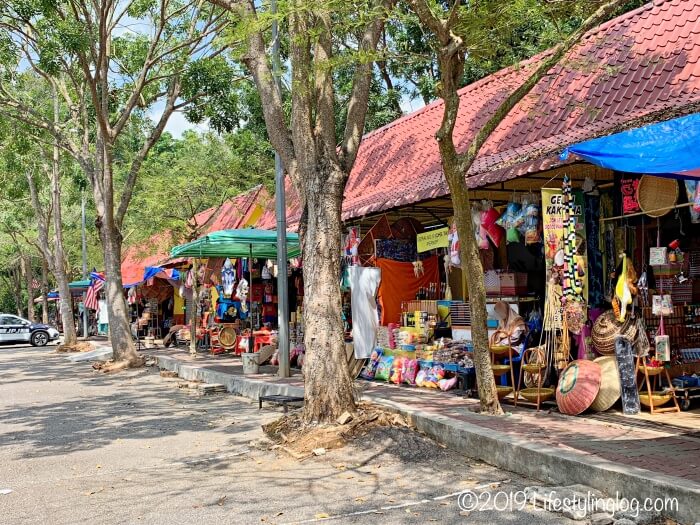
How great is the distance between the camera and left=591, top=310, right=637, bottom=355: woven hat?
8.16 m

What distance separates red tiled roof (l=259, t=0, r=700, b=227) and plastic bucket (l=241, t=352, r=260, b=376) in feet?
11.3

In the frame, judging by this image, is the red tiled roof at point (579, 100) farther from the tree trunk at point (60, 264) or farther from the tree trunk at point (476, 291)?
the tree trunk at point (60, 264)

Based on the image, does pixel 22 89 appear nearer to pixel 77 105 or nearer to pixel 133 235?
pixel 77 105

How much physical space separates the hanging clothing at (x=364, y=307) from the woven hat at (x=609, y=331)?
4543 mm

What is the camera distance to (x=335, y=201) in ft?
27.9

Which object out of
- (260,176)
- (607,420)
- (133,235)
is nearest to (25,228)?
(133,235)

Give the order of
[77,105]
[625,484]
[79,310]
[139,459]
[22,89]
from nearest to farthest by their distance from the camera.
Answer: [625,484], [139,459], [77,105], [22,89], [79,310]

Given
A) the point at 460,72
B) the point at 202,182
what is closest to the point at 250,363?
the point at 460,72

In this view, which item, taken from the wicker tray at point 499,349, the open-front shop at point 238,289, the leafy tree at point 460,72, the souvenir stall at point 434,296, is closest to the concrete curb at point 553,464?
the leafy tree at point 460,72

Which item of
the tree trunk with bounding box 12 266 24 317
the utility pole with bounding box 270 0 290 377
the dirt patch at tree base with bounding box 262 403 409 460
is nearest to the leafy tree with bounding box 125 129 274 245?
the utility pole with bounding box 270 0 290 377

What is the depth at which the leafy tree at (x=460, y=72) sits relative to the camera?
24.1 ft

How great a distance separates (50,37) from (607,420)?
1471cm

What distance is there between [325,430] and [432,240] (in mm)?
4839

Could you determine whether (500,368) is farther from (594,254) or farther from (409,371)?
(409,371)
